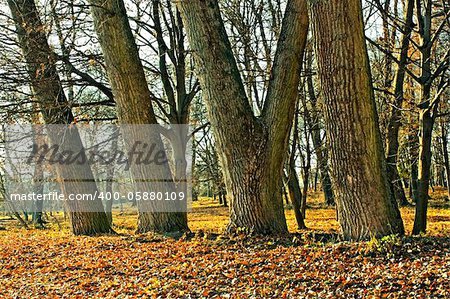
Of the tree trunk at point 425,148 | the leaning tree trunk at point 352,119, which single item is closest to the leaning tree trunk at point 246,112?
the leaning tree trunk at point 352,119

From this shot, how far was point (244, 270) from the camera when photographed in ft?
18.3

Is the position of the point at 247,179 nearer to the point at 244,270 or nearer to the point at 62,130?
the point at 244,270

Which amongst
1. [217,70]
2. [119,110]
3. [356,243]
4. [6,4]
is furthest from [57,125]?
[356,243]

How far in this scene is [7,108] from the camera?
10.6 m

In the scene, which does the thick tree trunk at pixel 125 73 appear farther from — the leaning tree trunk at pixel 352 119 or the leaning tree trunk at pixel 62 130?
the leaning tree trunk at pixel 352 119

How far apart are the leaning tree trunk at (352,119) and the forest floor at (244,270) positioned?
1.34 ft

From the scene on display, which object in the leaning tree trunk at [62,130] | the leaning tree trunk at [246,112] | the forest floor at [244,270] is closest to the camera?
the forest floor at [244,270]

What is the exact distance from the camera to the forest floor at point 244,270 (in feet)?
15.2

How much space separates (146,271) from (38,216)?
19674 mm

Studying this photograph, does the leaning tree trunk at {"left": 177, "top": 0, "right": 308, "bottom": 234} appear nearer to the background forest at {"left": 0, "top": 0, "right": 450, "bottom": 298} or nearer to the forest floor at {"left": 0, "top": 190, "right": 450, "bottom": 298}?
the background forest at {"left": 0, "top": 0, "right": 450, "bottom": 298}

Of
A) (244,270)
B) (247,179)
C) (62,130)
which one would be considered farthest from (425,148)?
(62,130)

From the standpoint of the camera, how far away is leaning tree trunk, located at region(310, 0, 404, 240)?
5762 mm

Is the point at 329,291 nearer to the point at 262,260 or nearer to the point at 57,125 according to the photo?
the point at 262,260

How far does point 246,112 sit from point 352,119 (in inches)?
72.7
